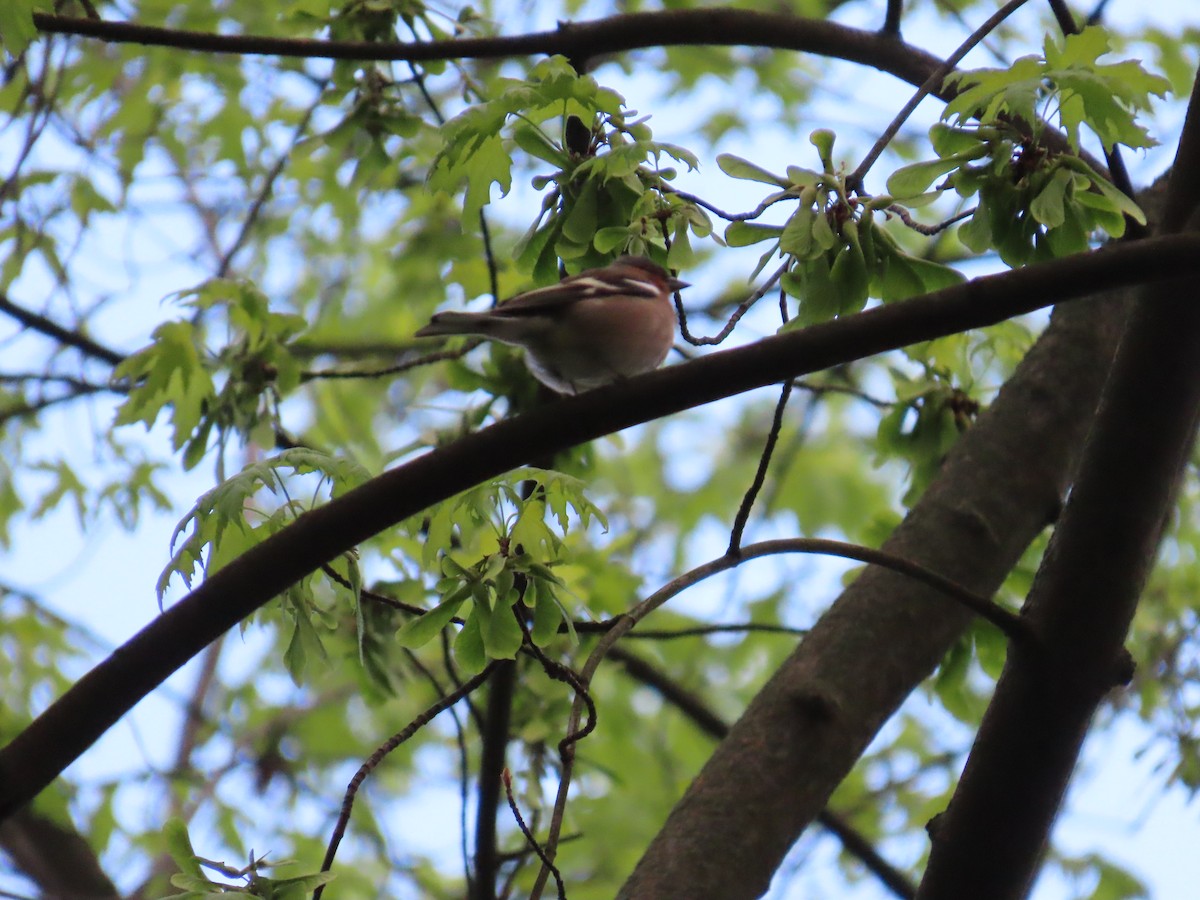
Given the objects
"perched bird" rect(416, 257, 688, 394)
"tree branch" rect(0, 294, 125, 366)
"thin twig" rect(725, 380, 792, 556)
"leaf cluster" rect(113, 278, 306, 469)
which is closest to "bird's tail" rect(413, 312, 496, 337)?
"perched bird" rect(416, 257, 688, 394)

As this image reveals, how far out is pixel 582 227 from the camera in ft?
11.3

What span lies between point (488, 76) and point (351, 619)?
4.24 m

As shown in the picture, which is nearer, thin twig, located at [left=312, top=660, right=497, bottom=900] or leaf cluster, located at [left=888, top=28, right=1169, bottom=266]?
thin twig, located at [left=312, top=660, right=497, bottom=900]

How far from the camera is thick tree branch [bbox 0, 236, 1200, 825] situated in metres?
2.50

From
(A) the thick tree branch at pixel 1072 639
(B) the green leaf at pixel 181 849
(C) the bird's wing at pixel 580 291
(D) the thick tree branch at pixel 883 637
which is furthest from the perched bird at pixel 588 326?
(B) the green leaf at pixel 181 849

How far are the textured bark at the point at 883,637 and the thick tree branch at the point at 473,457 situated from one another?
65.6 inches

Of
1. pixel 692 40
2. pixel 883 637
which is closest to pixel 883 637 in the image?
pixel 883 637

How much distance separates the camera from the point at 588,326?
377cm

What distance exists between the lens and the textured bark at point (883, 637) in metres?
3.70

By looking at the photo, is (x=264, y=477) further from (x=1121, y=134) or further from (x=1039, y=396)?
(x=1039, y=396)

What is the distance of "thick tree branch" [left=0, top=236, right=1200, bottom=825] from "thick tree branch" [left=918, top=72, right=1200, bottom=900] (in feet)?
2.39

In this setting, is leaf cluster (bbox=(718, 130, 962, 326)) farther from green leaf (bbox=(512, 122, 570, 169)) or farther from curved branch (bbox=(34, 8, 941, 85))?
curved branch (bbox=(34, 8, 941, 85))

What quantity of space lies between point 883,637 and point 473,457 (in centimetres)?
215

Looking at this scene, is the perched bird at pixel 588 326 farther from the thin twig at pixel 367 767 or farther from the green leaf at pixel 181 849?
the green leaf at pixel 181 849
